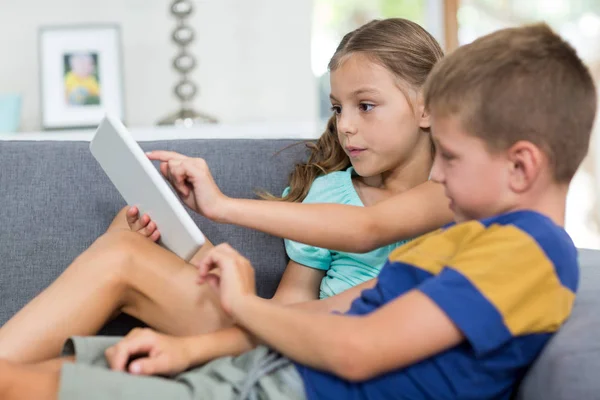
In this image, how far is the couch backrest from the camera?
162cm

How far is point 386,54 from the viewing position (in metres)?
1.55

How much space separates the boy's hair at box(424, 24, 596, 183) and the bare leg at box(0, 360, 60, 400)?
62 cm

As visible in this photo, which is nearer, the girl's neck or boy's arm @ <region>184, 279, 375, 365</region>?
boy's arm @ <region>184, 279, 375, 365</region>

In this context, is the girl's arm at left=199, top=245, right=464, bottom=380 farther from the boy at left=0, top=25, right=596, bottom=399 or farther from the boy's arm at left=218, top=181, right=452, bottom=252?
the boy's arm at left=218, top=181, right=452, bottom=252

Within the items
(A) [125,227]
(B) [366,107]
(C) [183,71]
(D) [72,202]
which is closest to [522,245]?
(B) [366,107]

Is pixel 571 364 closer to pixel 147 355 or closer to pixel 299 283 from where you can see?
pixel 147 355

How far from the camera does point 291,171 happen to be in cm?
176

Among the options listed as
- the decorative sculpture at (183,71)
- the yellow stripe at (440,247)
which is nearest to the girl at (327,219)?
the yellow stripe at (440,247)

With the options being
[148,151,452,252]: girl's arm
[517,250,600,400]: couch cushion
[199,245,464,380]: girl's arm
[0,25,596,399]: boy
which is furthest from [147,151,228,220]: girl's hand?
[517,250,600,400]: couch cushion

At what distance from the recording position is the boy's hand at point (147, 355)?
1067mm

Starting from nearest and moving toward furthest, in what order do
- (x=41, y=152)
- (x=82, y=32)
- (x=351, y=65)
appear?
(x=351, y=65) → (x=41, y=152) → (x=82, y=32)

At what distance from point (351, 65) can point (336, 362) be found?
2.36 ft

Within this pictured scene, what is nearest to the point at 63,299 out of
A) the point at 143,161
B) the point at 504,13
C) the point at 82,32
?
the point at 143,161

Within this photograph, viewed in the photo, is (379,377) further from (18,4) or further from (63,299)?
(18,4)
